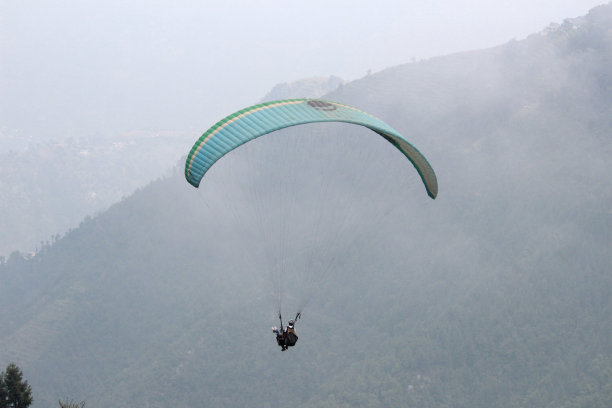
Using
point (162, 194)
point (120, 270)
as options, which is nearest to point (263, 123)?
point (120, 270)

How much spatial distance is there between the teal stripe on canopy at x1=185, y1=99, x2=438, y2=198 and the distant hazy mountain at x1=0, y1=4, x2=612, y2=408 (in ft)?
139

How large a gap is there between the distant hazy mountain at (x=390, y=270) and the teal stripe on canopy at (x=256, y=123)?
4243cm

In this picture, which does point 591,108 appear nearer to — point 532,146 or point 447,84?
point 532,146

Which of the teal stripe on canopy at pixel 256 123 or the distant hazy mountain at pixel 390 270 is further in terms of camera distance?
the distant hazy mountain at pixel 390 270

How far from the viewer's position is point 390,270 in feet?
372

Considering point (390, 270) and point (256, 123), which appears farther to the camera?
point (390, 270)

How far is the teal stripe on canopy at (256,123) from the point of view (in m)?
18.5

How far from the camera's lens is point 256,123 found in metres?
18.9

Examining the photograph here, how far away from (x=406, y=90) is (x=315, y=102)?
128843 millimetres

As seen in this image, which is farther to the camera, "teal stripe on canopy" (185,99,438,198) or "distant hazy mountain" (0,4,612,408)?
"distant hazy mountain" (0,4,612,408)

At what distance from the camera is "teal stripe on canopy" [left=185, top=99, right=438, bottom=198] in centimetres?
1850

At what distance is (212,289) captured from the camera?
13050cm

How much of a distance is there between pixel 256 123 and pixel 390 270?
97.6 metres

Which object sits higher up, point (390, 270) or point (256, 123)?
point (390, 270)
